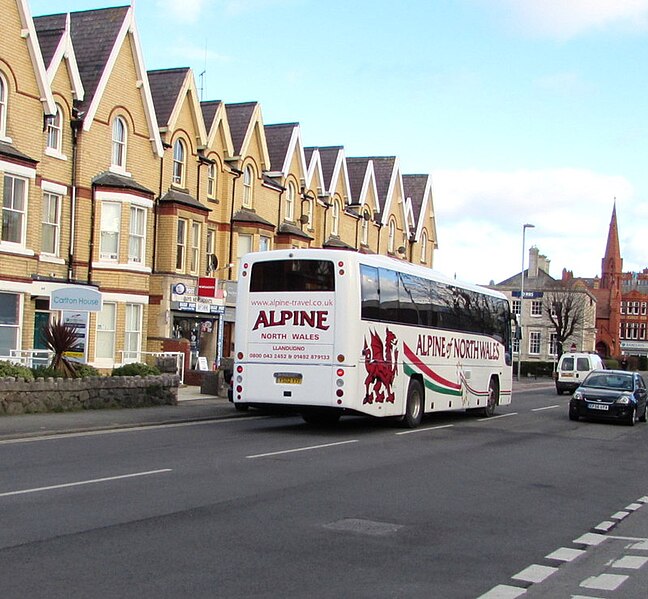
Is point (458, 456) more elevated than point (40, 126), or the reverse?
point (40, 126)

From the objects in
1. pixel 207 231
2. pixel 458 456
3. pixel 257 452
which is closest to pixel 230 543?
pixel 257 452

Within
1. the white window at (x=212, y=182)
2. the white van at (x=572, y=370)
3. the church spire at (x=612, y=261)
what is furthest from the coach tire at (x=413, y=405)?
→ the church spire at (x=612, y=261)

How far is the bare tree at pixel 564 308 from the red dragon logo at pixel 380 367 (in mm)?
69692

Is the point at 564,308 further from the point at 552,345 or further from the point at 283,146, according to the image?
the point at 283,146

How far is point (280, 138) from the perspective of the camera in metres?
45.0

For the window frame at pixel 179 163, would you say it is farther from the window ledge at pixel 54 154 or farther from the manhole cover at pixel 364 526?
the manhole cover at pixel 364 526

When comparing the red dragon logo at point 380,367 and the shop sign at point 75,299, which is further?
the shop sign at point 75,299

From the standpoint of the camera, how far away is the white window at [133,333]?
3266 centimetres

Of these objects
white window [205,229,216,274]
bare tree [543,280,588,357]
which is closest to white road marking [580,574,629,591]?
white window [205,229,216,274]

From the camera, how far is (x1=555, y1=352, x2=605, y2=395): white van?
46.1m

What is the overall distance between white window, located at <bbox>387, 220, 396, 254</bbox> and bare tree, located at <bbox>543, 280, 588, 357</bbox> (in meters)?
33.4

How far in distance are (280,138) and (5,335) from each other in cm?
2097

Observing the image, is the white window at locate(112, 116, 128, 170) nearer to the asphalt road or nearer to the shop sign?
the shop sign

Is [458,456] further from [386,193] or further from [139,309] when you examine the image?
[386,193]
